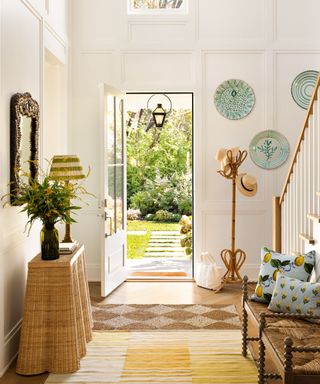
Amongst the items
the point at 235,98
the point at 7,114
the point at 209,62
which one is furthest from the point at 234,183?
the point at 7,114

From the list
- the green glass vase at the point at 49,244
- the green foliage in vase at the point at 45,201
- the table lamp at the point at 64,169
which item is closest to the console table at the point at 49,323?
the green glass vase at the point at 49,244

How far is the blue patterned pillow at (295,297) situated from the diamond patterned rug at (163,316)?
1.43 metres

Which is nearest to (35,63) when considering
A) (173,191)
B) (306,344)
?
(306,344)

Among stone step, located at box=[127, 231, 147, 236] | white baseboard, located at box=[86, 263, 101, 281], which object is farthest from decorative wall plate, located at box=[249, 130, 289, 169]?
stone step, located at box=[127, 231, 147, 236]

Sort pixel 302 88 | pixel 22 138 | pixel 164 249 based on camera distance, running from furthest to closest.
→ pixel 164 249
pixel 302 88
pixel 22 138

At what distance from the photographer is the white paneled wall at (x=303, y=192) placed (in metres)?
4.45

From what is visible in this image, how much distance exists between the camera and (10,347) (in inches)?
165

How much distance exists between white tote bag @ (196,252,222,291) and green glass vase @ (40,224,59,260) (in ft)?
8.77

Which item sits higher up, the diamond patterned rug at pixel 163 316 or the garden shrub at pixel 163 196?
the garden shrub at pixel 163 196

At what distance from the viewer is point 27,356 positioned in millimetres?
3928

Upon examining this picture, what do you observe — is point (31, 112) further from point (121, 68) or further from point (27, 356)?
point (121, 68)

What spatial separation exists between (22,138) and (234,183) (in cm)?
280

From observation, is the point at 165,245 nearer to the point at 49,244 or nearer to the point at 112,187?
the point at 112,187

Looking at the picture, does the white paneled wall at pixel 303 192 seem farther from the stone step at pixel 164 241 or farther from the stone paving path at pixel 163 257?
the stone step at pixel 164 241
